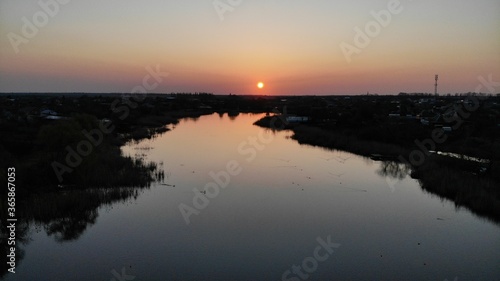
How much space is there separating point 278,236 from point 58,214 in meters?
6.07

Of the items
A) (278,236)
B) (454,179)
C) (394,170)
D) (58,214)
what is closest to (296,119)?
(394,170)

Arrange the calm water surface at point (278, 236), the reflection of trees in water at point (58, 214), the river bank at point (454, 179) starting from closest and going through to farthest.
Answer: the calm water surface at point (278, 236) → the reflection of trees in water at point (58, 214) → the river bank at point (454, 179)

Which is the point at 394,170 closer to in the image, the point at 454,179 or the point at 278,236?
the point at 454,179

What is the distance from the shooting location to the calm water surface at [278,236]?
27.5ft

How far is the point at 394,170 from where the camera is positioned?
17953mm

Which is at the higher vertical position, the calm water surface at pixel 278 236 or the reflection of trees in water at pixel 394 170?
the reflection of trees in water at pixel 394 170

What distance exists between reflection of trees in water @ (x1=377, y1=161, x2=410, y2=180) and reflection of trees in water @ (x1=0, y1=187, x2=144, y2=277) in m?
10.8

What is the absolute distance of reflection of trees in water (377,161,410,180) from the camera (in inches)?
671

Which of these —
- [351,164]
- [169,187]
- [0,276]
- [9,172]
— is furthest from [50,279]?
[351,164]

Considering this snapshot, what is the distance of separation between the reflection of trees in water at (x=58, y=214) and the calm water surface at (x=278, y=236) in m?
0.22

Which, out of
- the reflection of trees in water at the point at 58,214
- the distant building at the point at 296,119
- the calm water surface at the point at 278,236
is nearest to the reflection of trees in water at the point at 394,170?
the calm water surface at the point at 278,236

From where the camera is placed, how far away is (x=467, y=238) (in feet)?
33.7

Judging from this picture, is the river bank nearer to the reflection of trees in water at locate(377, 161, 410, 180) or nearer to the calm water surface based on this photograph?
the reflection of trees in water at locate(377, 161, 410, 180)

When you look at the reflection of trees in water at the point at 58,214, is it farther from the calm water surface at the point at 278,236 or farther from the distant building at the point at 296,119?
the distant building at the point at 296,119
